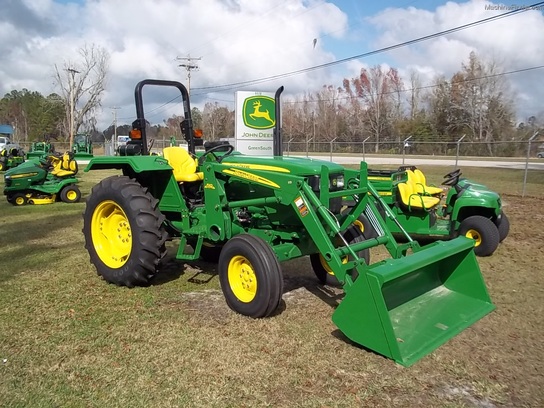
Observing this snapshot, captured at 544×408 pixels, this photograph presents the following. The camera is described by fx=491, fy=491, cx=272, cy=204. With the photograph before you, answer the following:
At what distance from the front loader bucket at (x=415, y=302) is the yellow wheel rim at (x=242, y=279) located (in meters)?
0.89

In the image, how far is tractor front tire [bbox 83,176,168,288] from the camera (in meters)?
4.67

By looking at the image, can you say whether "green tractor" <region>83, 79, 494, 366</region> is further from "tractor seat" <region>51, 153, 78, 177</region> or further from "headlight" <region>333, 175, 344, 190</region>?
"tractor seat" <region>51, 153, 78, 177</region>

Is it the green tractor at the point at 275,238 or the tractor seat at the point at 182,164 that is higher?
the tractor seat at the point at 182,164

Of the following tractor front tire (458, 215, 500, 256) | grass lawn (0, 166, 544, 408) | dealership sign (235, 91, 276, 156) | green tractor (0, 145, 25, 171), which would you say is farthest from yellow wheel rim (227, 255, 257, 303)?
green tractor (0, 145, 25, 171)

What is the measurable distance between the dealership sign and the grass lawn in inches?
410

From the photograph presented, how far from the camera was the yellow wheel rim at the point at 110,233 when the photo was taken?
5.21m

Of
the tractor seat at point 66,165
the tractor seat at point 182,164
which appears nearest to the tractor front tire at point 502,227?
the tractor seat at point 182,164

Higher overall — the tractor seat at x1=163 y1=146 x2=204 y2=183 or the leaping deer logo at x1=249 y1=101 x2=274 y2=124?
the leaping deer logo at x1=249 y1=101 x2=274 y2=124

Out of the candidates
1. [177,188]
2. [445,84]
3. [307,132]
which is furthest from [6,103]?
[177,188]

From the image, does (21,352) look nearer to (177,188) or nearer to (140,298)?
(140,298)

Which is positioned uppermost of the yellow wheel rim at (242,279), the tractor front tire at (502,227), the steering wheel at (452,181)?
the steering wheel at (452,181)

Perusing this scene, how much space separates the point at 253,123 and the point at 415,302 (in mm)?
12512

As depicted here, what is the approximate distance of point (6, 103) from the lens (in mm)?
79312

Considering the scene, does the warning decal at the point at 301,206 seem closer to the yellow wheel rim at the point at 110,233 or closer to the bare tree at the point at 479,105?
the yellow wheel rim at the point at 110,233
